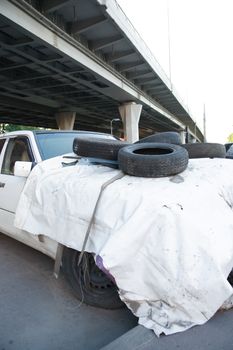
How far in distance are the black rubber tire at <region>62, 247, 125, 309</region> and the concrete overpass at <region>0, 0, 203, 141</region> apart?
8.74 m

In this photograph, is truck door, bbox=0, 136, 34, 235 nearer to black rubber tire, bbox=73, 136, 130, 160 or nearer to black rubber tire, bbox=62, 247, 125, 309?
black rubber tire, bbox=73, 136, 130, 160

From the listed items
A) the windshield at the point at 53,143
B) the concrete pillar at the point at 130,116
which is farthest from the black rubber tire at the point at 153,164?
the concrete pillar at the point at 130,116

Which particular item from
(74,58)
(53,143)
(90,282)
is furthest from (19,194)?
(74,58)

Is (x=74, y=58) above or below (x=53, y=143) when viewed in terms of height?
above

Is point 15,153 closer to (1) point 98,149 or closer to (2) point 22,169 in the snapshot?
(2) point 22,169

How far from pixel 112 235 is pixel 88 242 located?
32cm

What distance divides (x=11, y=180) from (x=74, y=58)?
34.7 ft

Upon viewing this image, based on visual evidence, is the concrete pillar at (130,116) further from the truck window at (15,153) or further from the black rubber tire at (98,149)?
the black rubber tire at (98,149)

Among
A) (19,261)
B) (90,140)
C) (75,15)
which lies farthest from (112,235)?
(75,15)

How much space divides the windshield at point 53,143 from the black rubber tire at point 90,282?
60.0 inches

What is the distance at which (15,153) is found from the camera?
4.61 meters

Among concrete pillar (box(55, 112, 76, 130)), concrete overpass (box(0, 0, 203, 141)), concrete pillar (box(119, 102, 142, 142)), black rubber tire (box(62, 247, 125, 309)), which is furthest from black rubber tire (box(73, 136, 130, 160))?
concrete pillar (box(55, 112, 76, 130))

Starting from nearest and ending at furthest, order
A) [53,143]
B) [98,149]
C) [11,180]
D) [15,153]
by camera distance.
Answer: [98,149] → [11,180] → [53,143] → [15,153]

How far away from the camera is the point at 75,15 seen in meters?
11.5
